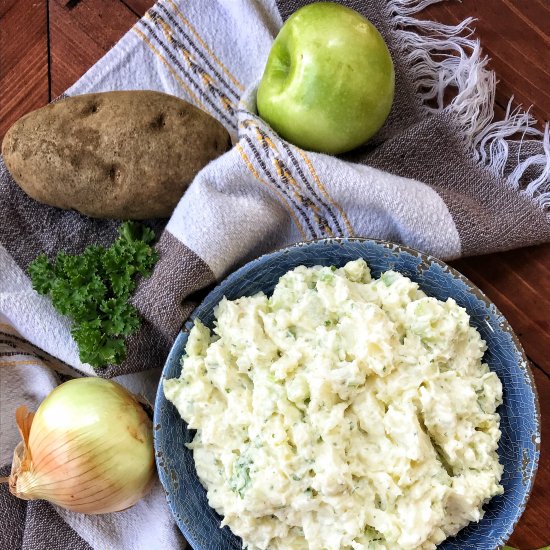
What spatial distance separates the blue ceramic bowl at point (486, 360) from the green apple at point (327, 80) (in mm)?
252

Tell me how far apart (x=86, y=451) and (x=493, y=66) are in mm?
1264

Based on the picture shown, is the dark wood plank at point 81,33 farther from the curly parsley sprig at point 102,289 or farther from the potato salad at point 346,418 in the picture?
the potato salad at point 346,418

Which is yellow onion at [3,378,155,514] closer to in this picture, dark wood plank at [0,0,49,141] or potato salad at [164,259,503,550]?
potato salad at [164,259,503,550]

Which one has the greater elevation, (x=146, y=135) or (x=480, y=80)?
(x=146, y=135)

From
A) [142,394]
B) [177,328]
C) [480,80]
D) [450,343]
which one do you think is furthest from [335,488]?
[480,80]

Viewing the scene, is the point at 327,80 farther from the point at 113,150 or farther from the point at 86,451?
the point at 86,451

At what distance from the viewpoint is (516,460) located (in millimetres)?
1392

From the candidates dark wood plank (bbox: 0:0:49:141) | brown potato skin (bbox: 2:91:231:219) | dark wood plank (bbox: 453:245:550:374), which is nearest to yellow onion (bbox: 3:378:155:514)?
brown potato skin (bbox: 2:91:231:219)

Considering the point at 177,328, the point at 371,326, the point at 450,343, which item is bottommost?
the point at 450,343

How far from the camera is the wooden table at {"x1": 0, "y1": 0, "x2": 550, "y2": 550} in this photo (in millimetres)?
1596

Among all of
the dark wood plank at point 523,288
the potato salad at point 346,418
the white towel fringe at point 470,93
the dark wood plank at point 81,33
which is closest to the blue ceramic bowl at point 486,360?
the potato salad at point 346,418

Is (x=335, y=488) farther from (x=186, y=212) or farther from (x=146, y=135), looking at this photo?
(x=146, y=135)

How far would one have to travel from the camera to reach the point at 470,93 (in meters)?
1.61

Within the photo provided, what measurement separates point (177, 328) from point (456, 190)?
713 millimetres
